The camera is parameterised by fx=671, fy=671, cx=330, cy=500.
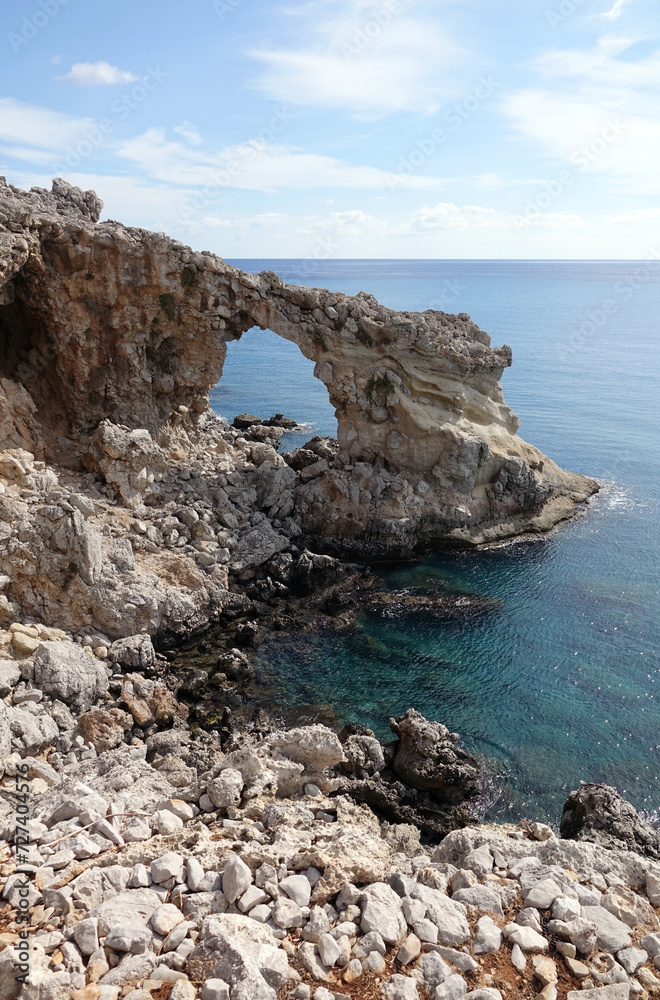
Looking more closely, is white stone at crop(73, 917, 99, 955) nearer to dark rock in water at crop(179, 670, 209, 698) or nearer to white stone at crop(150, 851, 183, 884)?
white stone at crop(150, 851, 183, 884)

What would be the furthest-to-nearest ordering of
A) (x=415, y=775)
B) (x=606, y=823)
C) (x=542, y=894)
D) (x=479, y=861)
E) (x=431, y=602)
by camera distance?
(x=431, y=602)
(x=415, y=775)
(x=606, y=823)
(x=479, y=861)
(x=542, y=894)

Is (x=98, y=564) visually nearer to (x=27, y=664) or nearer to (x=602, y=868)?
(x=27, y=664)

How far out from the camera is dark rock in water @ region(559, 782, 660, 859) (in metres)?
15.4

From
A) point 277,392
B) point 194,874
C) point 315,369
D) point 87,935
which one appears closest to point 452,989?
point 194,874

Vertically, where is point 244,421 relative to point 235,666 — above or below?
above

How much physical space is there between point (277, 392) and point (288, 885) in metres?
61.8

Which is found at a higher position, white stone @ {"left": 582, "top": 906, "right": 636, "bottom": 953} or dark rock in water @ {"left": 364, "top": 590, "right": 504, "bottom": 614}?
white stone @ {"left": 582, "top": 906, "right": 636, "bottom": 953}

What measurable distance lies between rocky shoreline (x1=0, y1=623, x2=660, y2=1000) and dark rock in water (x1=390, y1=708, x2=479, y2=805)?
408mm

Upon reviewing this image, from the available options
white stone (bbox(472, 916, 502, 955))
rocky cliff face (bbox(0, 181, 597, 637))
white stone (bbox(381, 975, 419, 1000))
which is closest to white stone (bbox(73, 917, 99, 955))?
white stone (bbox(381, 975, 419, 1000))

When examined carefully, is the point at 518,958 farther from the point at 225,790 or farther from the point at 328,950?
the point at 225,790

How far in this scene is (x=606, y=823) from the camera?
16.0 meters

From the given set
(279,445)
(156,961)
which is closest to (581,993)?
(156,961)

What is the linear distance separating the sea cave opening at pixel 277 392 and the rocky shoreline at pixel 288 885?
33.9m

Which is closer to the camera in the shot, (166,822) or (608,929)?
(608,929)
